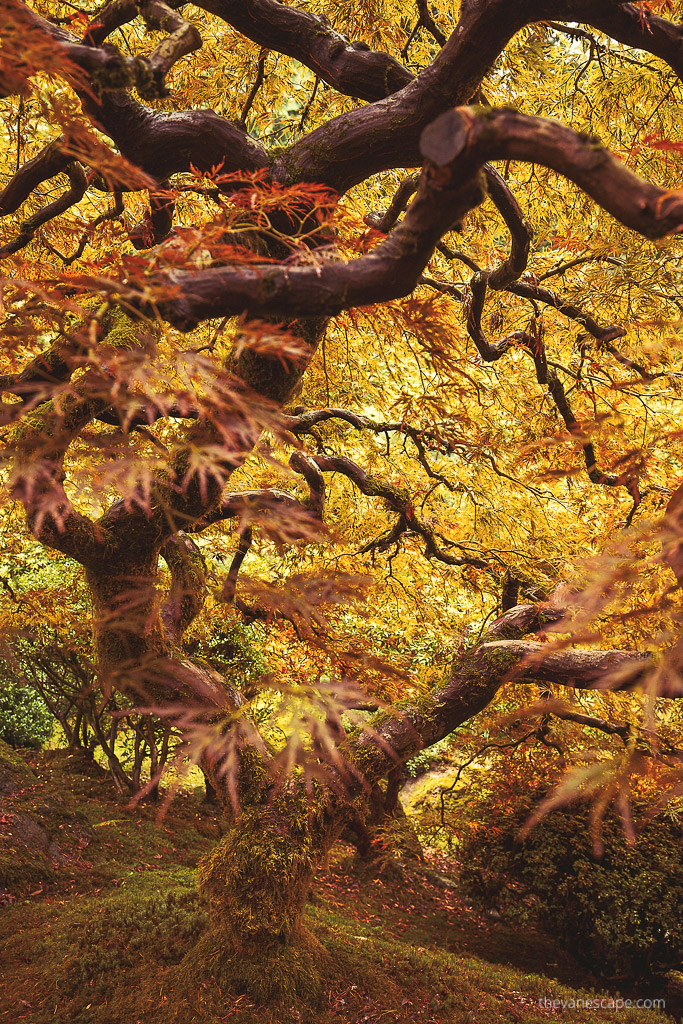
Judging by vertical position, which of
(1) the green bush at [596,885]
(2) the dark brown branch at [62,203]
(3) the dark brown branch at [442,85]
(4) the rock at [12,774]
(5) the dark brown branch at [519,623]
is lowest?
(4) the rock at [12,774]

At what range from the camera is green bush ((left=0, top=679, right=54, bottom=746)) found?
8703mm

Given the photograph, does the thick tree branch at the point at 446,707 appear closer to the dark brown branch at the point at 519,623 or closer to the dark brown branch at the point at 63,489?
the dark brown branch at the point at 519,623

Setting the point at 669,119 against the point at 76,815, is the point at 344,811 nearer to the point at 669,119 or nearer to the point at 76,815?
the point at 76,815

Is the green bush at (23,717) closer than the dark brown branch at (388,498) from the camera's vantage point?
No

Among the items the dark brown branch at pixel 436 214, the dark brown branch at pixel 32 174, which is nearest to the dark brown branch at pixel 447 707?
the dark brown branch at pixel 436 214

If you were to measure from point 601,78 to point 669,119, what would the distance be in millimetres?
720

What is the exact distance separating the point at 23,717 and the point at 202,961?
6895 mm

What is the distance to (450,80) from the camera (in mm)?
2408

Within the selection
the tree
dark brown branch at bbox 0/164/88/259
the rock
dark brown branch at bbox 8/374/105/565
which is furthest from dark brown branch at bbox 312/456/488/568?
the rock

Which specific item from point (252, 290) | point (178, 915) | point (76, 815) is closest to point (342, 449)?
point (178, 915)

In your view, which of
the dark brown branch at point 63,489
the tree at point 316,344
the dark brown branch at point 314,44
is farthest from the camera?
the dark brown branch at point 314,44

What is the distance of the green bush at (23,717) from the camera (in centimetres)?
870

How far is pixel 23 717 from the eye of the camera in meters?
9.03

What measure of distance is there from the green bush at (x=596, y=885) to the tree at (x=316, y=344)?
2.27 meters
